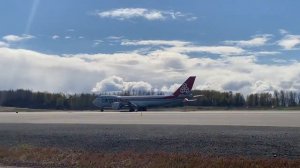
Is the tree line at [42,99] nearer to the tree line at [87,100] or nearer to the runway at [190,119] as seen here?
the tree line at [87,100]

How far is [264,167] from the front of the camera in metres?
17.0

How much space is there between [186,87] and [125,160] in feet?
290

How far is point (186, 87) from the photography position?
108m

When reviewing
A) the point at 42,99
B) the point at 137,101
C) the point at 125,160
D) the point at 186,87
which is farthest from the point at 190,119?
the point at 42,99

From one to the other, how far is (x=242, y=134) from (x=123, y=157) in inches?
405

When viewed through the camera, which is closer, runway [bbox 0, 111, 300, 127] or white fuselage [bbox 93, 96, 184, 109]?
runway [bbox 0, 111, 300, 127]

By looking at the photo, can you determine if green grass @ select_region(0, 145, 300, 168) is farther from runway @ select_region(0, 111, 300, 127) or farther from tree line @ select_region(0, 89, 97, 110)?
tree line @ select_region(0, 89, 97, 110)

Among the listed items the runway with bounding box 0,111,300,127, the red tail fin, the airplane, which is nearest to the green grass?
the runway with bounding box 0,111,300,127

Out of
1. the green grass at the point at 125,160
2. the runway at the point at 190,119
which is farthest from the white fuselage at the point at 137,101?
the green grass at the point at 125,160

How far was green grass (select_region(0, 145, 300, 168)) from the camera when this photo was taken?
1766cm

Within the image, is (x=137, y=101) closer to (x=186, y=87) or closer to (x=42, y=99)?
(x=186, y=87)

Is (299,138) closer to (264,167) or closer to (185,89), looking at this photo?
(264,167)

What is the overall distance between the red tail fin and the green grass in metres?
82.9

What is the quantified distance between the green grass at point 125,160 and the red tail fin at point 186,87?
272 feet
